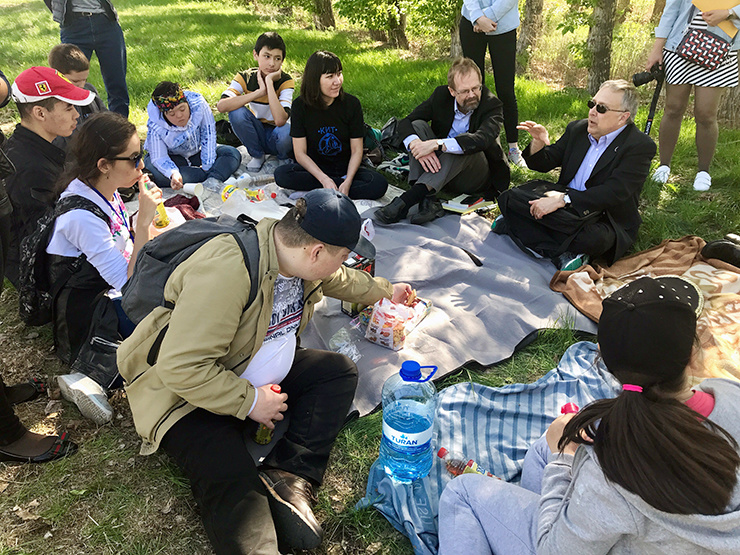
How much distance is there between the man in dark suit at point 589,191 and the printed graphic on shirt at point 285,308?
2.30 m

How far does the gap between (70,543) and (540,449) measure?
2088mm

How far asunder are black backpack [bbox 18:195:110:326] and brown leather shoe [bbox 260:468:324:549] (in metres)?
1.70

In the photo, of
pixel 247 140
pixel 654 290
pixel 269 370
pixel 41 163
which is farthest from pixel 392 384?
pixel 247 140

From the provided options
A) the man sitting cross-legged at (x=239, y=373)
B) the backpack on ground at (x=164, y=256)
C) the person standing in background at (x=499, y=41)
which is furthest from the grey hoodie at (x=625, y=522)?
the person standing in background at (x=499, y=41)

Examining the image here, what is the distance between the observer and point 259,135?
586 centimetres

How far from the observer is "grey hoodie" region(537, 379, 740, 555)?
4.34ft

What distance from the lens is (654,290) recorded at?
5.44ft

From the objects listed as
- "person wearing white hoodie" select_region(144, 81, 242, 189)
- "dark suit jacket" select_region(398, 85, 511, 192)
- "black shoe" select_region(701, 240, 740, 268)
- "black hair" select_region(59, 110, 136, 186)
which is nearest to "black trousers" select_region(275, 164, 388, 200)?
"dark suit jacket" select_region(398, 85, 511, 192)

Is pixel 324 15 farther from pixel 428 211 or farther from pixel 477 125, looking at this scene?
pixel 428 211

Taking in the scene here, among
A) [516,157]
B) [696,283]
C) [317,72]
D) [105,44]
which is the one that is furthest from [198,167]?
[696,283]

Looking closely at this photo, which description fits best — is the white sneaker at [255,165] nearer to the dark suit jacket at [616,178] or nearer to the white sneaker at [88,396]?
the dark suit jacket at [616,178]

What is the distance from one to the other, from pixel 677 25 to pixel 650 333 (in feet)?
14.6

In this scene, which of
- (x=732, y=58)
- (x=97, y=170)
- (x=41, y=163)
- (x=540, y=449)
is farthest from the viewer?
(x=732, y=58)

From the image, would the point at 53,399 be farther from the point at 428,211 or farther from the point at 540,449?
the point at 428,211
